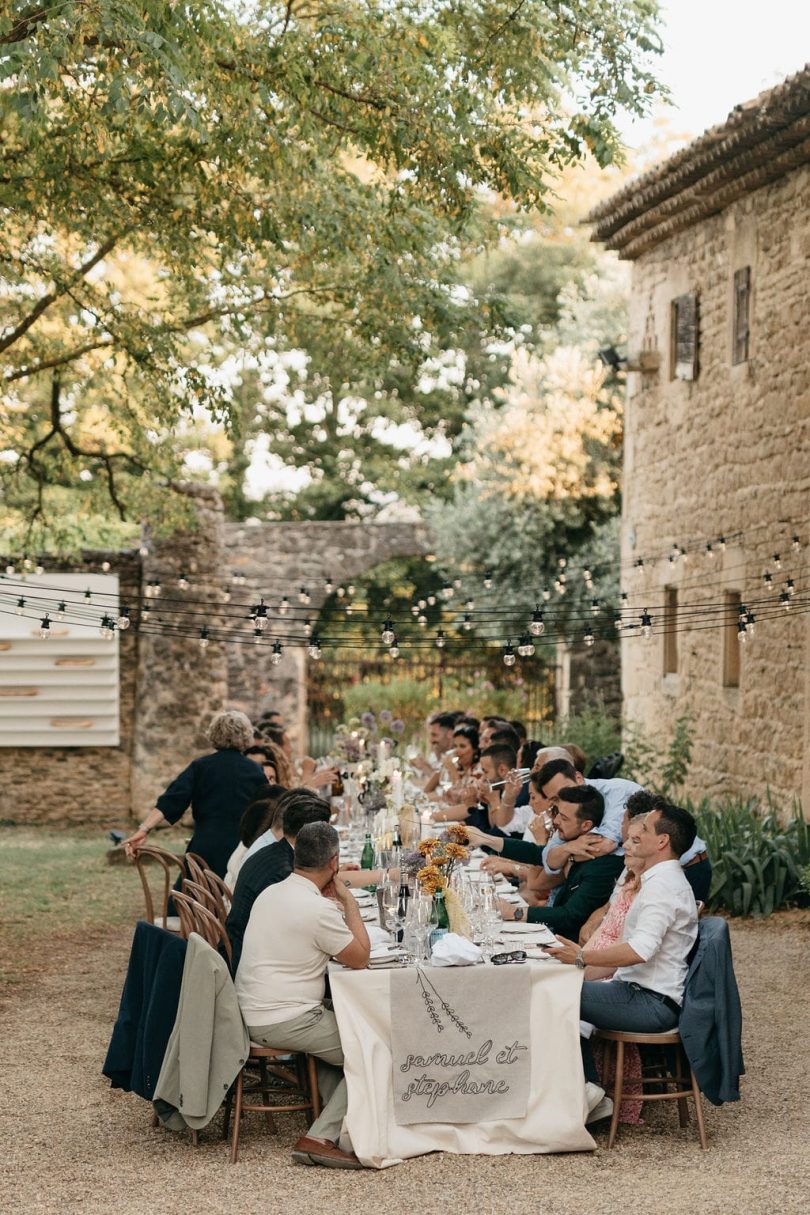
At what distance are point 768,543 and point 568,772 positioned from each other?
16.0ft

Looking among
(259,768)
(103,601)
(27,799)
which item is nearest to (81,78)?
(259,768)

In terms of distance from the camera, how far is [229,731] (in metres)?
7.84

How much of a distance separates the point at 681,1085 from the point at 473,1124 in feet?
2.66

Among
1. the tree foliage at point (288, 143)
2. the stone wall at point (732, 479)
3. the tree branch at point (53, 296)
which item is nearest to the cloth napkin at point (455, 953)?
the tree foliage at point (288, 143)

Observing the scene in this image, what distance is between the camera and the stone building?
1030 centimetres

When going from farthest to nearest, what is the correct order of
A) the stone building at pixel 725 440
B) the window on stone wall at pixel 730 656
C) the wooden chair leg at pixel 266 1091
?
the window on stone wall at pixel 730 656, the stone building at pixel 725 440, the wooden chair leg at pixel 266 1091

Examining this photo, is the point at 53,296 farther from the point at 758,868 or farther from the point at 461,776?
the point at 758,868

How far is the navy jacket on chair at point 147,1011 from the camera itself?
4.94 meters

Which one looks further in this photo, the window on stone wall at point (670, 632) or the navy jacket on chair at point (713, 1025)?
the window on stone wall at point (670, 632)

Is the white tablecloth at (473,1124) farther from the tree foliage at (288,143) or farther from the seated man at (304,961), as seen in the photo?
the tree foliage at (288,143)

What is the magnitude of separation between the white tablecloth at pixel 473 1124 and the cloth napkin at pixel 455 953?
5 centimetres

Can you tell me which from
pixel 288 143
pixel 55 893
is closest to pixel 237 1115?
pixel 288 143

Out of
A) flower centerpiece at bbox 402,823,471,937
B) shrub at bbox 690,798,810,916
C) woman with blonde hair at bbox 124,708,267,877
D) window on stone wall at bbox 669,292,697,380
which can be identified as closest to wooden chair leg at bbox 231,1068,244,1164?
flower centerpiece at bbox 402,823,471,937

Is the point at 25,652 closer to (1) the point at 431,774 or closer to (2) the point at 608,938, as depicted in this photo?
(1) the point at 431,774
